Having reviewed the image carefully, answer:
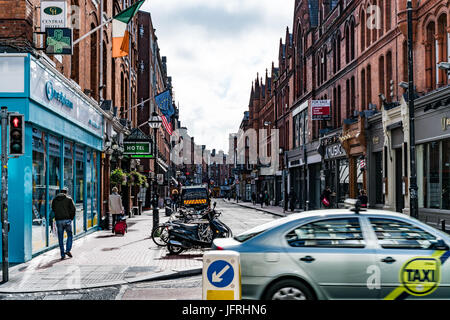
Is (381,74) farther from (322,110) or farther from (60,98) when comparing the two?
(60,98)

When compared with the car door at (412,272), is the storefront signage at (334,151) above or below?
above

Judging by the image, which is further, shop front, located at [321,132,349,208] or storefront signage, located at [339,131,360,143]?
shop front, located at [321,132,349,208]

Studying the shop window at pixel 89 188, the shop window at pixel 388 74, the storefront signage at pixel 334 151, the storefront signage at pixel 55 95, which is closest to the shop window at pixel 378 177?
the shop window at pixel 388 74

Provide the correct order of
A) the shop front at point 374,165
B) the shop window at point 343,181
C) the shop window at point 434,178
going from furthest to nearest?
1. the shop window at point 343,181
2. the shop front at point 374,165
3. the shop window at point 434,178

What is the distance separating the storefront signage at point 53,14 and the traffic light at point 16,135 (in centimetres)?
420

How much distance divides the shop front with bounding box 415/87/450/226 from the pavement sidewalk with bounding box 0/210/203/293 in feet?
33.2

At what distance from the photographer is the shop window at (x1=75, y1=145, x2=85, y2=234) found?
18336mm

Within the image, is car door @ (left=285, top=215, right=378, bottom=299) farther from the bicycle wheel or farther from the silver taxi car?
the bicycle wheel

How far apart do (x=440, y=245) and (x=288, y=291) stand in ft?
6.78

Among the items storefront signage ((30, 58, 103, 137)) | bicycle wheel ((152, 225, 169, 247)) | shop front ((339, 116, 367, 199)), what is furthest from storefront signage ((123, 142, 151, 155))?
shop front ((339, 116, 367, 199))

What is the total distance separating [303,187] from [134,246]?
2847cm

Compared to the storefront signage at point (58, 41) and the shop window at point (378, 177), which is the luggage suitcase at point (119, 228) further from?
the shop window at point (378, 177)

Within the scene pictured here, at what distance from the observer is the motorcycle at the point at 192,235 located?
46.5 feet
